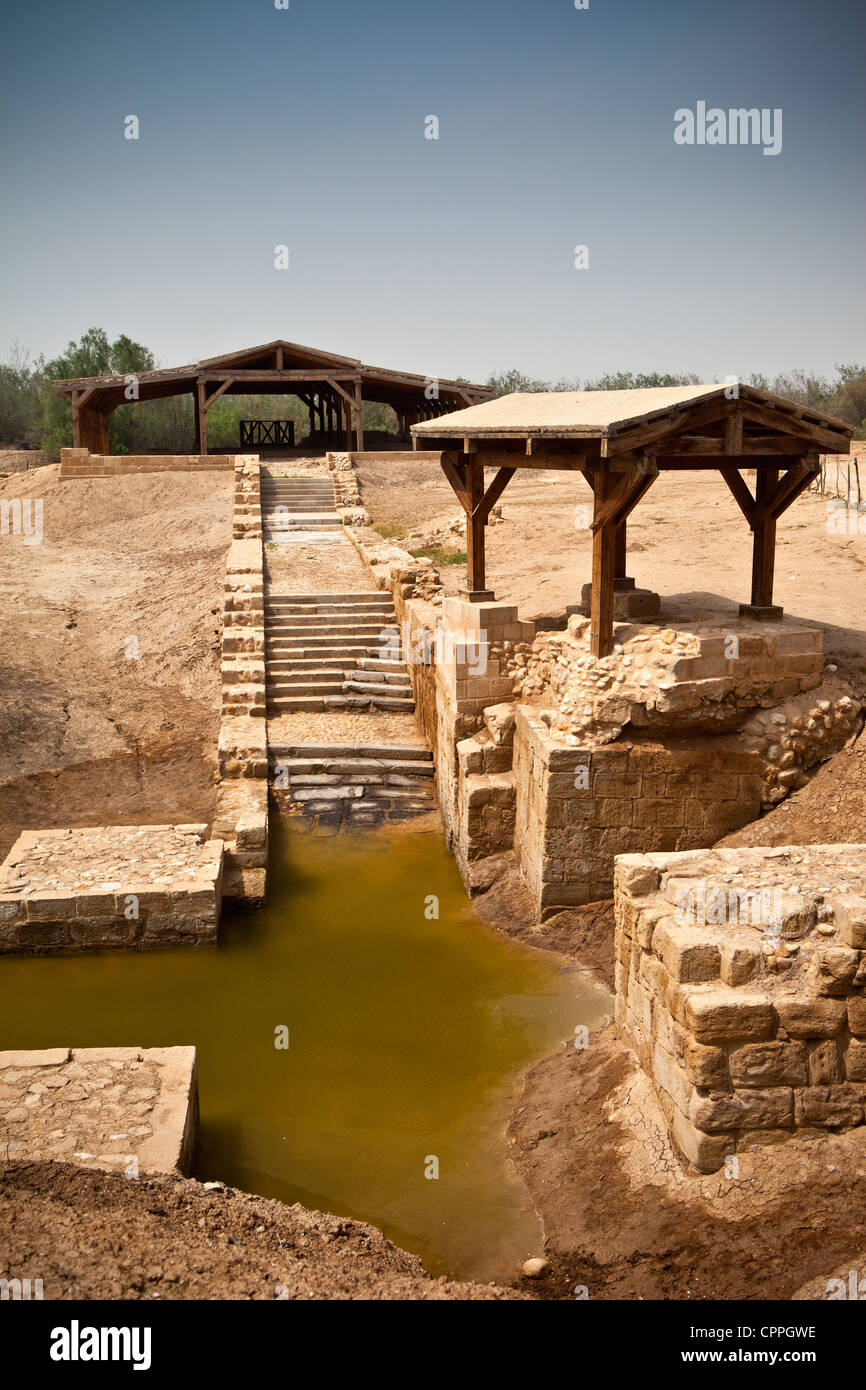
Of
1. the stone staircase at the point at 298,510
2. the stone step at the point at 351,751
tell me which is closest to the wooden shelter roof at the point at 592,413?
the stone step at the point at 351,751

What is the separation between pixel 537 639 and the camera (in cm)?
957

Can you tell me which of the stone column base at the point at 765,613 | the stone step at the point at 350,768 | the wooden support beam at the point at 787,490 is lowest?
the stone step at the point at 350,768

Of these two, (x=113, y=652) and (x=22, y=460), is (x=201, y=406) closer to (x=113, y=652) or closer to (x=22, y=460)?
(x=113, y=652)

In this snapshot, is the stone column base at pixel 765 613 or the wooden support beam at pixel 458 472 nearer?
the stone column base at pixel 765 613

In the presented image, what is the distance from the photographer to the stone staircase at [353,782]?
429 inches

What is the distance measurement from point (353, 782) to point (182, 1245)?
24.4 feet

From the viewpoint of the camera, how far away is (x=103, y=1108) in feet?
17.7

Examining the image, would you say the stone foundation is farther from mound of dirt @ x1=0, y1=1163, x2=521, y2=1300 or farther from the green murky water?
mound of dirt @ x1=0, y1=1163, x2=521, y2=1300

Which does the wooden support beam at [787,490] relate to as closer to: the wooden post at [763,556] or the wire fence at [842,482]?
the wooden post at [763,556]

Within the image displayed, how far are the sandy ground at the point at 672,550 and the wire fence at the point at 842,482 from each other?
0.40 meters

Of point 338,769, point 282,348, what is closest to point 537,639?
point 338,769

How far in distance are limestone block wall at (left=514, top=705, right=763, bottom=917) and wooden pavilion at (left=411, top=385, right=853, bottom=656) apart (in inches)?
38.7
